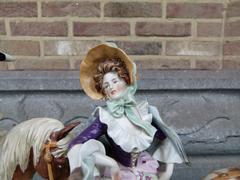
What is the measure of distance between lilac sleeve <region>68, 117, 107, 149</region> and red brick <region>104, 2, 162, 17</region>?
2.46 feet

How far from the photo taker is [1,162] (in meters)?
1.36

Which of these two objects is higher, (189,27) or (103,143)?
(189,27)

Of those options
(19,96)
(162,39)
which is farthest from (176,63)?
(19,96)

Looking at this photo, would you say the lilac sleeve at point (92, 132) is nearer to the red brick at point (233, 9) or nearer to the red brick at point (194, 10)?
the red brick at point (194, 10)

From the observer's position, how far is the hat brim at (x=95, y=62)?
1293 millimetres

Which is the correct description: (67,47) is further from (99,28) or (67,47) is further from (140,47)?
(140,47)

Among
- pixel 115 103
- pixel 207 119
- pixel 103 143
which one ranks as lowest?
pixel 207 119

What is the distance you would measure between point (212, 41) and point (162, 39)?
185 mm

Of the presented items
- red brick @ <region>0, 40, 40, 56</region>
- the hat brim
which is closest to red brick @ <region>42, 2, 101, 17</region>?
red brick @ <region>0, 40, 40, 56</region>

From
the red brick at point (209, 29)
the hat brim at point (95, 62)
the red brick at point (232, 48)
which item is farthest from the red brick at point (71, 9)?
the hat brim at point (95, 62)

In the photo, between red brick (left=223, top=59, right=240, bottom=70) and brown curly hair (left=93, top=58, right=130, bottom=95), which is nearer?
brown curly hair (left=93, top=58, right=130, bottom=95)

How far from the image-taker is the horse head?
131 cm

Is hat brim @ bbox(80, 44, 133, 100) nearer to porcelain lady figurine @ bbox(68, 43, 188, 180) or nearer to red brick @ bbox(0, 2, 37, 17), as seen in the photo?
porcelain lady figurine @ bbox(68, 43, 188, 180)

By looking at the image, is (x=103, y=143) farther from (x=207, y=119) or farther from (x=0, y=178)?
(x=207, y=119)
